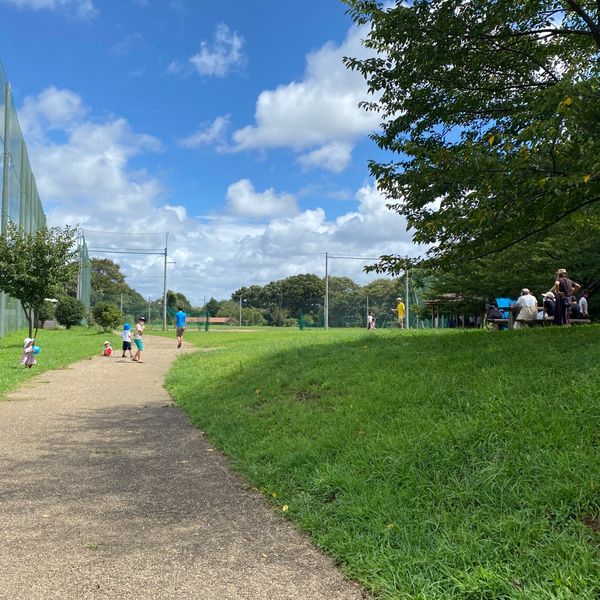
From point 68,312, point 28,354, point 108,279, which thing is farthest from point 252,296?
point 28,354

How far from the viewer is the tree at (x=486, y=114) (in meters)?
5.96

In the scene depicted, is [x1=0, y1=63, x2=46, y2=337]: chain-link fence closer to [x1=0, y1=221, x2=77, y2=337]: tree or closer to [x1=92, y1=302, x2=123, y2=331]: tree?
[x1=0, y1=221, x2=77, y2=337]: tree

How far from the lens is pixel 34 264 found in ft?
66.6

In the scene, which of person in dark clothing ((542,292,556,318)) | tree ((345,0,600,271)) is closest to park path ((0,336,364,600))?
tree ((345,0,600,271))

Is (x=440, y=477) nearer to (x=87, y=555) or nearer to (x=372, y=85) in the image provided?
(x=87, y=555)

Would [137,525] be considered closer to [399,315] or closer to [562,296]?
[562,296]

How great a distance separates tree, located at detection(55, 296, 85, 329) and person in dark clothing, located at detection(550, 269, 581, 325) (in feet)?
114

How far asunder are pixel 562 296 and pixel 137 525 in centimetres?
1024

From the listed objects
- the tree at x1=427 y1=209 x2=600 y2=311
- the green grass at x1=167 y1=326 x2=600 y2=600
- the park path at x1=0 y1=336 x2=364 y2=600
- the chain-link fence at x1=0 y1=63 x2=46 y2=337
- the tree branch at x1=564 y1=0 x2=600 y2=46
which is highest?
the chain-link fence at x1=0 y1=63 x2=46 y2=337

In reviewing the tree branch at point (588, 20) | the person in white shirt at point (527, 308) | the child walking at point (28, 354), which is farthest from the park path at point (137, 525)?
the person in white shirt at point (527, 308)

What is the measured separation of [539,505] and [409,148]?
222 inches

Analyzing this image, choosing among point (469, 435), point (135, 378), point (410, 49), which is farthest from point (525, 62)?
point (135, 378)

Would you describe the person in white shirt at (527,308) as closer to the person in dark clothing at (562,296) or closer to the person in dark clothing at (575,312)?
the person in dark clothing at (562,296)

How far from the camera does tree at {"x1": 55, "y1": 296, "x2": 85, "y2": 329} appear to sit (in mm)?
39312
